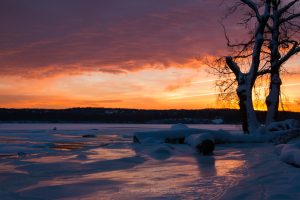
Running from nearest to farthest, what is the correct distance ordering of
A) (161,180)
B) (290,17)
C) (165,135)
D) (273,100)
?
(161,180)
(165,135)
(273,100)
(290,17)

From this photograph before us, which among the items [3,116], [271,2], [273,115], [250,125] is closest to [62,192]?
[250,125]

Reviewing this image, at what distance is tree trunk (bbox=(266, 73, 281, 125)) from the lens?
16.7m

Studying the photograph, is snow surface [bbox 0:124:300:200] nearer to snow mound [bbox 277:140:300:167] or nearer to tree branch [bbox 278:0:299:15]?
snow mound [bbox 277:140:300:167]

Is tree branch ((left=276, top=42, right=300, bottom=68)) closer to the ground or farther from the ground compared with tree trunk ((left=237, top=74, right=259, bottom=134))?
farther from the ground

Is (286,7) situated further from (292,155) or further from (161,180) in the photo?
(161,180)

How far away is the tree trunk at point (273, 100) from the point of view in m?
16.7

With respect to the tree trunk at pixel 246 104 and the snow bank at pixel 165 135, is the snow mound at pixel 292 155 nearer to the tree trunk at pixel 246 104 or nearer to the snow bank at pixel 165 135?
the snow bank at pixel 165 135

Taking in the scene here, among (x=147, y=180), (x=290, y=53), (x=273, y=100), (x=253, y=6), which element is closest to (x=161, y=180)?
(x=147, y=180)

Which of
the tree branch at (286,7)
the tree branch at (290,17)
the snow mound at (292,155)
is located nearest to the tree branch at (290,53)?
the tree branch at (290,17)

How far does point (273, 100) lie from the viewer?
16656 millimetres

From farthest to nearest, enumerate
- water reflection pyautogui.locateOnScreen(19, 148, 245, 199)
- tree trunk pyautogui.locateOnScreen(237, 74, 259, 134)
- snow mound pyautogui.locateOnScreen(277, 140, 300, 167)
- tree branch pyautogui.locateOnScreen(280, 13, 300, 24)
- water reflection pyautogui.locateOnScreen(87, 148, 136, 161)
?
tree branch pyautogui.locateOnScreen(280, 13, 300, 24), tree trunk pyautogui.locateOnScreen(237, 74, 259, 134), water reflection pyautogui.locateOnScreen(87, 148, 136, 161), snow mound pyautogui.locateOnScreen(277, 140, 300, 167), water reflection pyautogui.locateOnScreen(19, 148, 245, 199)

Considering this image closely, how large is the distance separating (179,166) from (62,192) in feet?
10.4

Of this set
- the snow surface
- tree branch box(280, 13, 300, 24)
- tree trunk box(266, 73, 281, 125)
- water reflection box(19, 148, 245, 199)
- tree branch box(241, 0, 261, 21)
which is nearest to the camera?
the snow surface

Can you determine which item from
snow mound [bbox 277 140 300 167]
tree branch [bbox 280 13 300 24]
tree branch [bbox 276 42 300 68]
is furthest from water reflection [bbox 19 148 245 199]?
tree branch [bbox 280 13 300 24]
